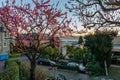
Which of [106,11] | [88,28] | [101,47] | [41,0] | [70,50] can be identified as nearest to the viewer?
[106,11]

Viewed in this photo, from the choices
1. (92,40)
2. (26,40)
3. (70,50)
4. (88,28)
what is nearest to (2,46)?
(70,50)

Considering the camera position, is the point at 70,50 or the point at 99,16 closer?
the point at 99,16

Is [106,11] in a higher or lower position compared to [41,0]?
lower

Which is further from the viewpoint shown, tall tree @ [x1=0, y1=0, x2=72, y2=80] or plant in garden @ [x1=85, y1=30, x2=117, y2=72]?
plant in garden @ [x1=85, y1=30, x2=117, y2=72]

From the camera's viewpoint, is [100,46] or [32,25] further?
[100,46]

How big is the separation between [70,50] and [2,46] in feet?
48.2

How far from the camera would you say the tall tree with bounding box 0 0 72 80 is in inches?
458

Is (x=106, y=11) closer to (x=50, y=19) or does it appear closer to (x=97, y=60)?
(x=50, y=19)

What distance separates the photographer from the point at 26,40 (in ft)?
41.5

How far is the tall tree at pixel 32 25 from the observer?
11.6 metres

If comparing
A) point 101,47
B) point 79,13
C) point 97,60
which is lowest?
point 97,60

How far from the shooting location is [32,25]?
12.3 m

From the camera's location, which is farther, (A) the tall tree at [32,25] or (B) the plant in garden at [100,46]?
(B) the plant in garden at [100,46]

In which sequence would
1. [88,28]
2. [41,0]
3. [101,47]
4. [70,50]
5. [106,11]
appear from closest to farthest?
[106,11] → [88,28] → [41,0] → [101,47] → [70,50]
